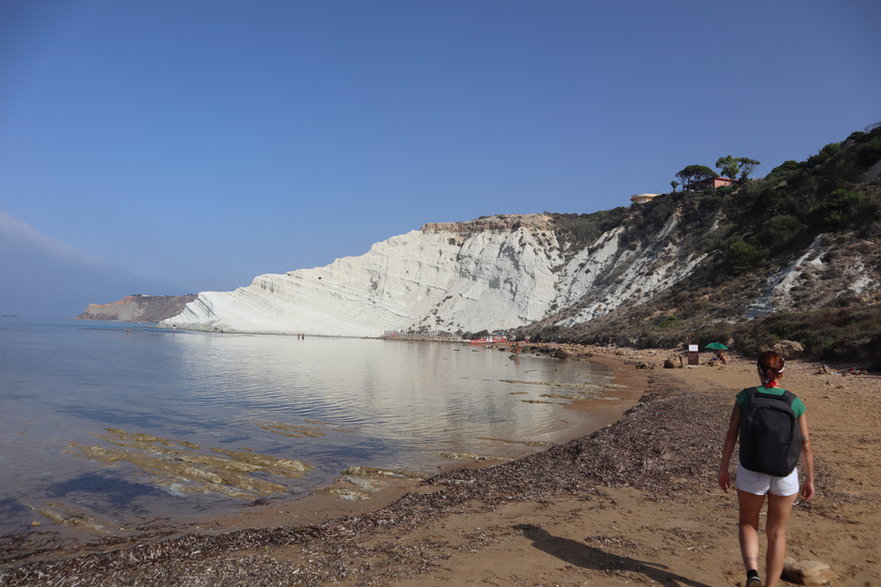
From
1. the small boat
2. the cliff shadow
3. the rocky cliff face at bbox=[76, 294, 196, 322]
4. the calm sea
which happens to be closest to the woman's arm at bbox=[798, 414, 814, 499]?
the cliff shadow

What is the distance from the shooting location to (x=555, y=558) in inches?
169

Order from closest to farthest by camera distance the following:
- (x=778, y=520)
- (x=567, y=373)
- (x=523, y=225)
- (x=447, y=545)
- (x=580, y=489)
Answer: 1. (x=778, y=520)
2. (x=447, y=545)
3. (x=580, y=489)
4. (x=567, y=373)
5. (x=523, y=225)

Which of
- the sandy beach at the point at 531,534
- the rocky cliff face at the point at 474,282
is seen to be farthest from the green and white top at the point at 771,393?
the rocky cliff face at the point at 474,282

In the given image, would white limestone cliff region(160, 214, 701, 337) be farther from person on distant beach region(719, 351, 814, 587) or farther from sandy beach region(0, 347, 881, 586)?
person on distant beach region(719, 351, 814, 587)

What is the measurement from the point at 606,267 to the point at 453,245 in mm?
24272

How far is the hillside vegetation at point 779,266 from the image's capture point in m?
22.7

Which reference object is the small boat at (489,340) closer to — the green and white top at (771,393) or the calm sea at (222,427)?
the calm sea at (222,427)

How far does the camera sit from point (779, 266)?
3403 centimetres

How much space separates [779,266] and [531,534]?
35.8 m

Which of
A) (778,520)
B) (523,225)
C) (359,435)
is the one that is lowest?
(359,435)

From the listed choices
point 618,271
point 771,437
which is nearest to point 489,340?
point 618,271

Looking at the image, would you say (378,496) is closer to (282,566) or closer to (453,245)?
(282,566)

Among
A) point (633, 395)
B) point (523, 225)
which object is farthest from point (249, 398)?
point (523, 225)

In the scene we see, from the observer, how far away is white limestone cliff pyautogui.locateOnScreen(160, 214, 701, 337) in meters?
65.2
